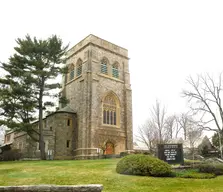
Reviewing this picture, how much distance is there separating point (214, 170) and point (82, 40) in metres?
26.2

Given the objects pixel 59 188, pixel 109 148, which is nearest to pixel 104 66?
pixel 109 148

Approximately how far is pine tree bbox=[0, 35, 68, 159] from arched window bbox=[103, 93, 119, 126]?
766 centimetres

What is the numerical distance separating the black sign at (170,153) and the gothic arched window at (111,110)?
16.5 m

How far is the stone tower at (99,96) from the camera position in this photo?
29.2m

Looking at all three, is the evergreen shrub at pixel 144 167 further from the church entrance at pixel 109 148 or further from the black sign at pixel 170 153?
the church entrance at pixel 109 148

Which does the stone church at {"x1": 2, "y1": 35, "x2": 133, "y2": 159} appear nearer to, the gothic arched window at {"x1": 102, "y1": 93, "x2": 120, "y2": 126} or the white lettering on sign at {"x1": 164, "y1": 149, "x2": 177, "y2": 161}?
the gothic arched window at {"x1": 102, "y1": 93, "x2": 120, "y2": 126}

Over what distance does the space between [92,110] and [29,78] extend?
8419mm

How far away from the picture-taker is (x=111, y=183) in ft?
33.1

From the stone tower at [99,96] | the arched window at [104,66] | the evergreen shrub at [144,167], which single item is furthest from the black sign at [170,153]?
the arched window at [104,66]

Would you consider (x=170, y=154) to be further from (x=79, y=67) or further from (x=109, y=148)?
(x=79, y=67)

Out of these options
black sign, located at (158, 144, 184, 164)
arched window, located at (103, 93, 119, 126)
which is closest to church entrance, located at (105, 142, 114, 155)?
arched window, located at (103, 93, 119, 126)

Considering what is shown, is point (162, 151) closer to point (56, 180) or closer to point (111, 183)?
point (111, 183)

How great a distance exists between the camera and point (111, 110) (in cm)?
3294

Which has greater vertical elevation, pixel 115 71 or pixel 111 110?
pixel 115 71
